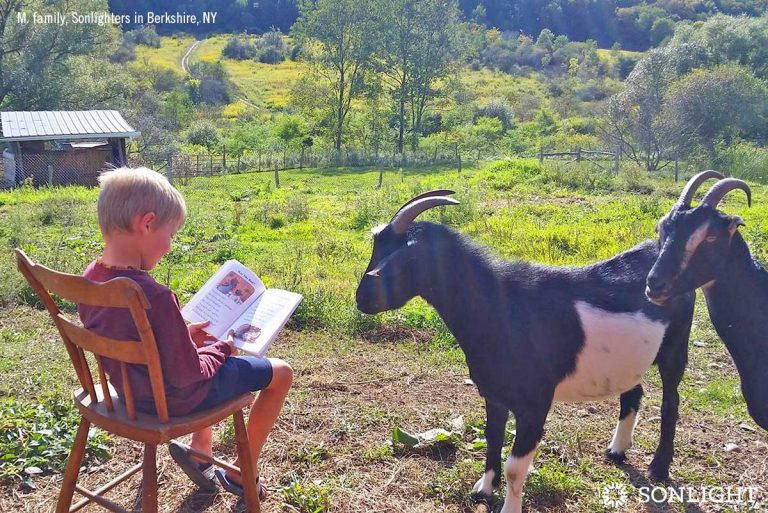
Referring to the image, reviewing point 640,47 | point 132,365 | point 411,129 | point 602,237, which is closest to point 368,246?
point 602,237

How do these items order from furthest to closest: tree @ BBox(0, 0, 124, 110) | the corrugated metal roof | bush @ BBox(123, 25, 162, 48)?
1. bush @ BBox(123, 25, 162, 48)
2. tree @ BBox(0, 0, 124, 110)
3. the corrugated metal roof

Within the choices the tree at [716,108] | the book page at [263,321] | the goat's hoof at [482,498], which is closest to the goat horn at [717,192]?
the goat's hoof at [482,498]

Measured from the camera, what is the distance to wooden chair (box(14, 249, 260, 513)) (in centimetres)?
223

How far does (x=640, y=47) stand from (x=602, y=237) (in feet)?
299

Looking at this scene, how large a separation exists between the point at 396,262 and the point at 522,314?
2.47 ft

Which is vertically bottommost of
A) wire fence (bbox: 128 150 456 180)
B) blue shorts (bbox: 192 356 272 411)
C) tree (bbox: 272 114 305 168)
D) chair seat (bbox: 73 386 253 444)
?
wire fence (bbox: 128 150 456 180)

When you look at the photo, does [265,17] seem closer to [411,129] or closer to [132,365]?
[411,129]

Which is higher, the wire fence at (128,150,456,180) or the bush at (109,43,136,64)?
the bush at (109,43,136,64)

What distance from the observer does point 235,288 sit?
10.8ft

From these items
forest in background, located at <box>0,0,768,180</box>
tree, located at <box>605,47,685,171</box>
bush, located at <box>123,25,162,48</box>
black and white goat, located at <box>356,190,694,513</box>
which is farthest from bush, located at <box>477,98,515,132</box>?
bush, located at <box>123,25,162,48</box>

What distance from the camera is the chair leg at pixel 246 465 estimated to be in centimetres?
285

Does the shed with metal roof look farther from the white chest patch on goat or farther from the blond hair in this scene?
the white chest patch on goat

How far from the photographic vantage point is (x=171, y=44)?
82375 millimetres

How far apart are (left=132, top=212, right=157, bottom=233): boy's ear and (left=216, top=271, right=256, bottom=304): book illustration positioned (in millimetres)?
862
